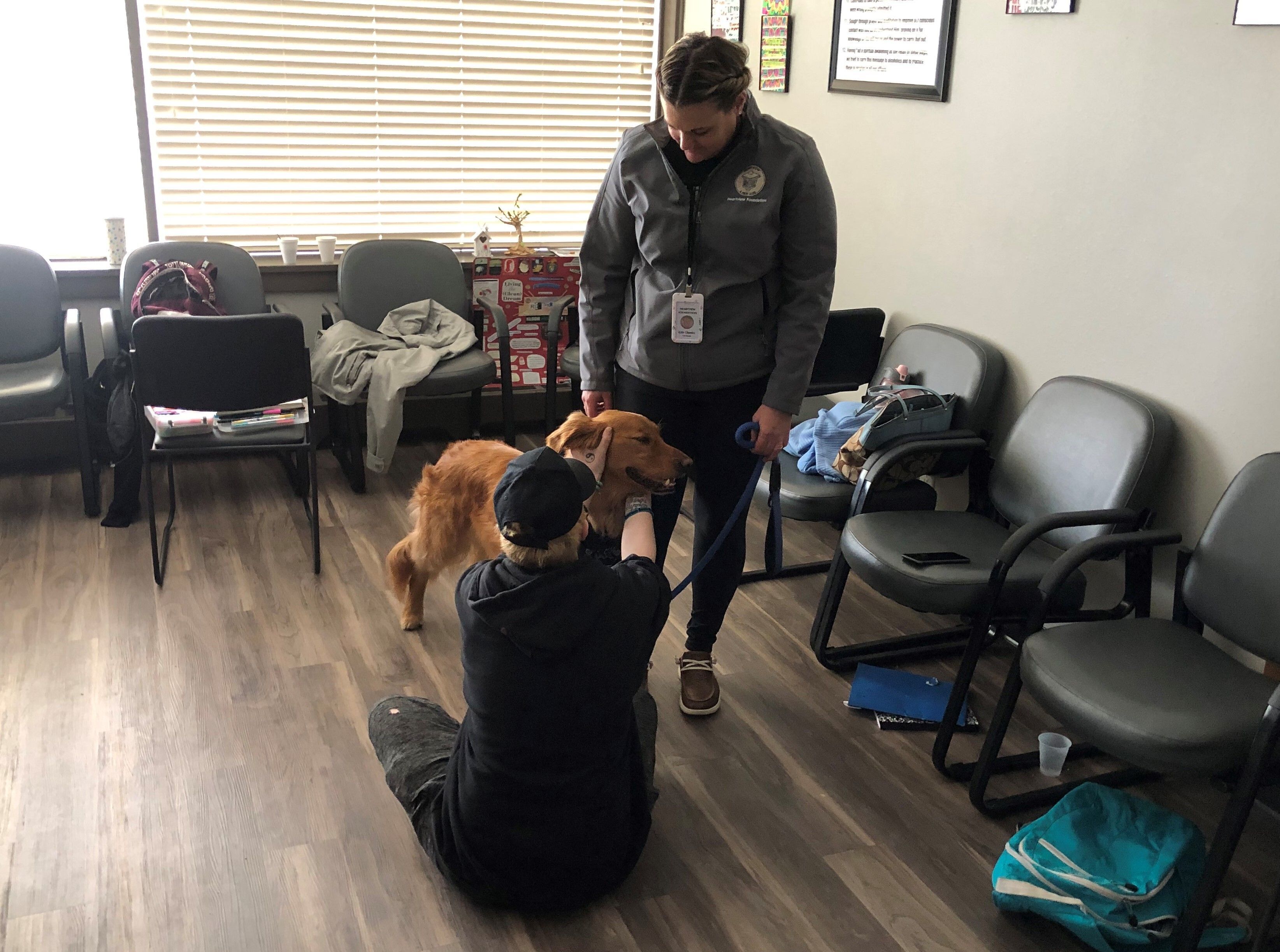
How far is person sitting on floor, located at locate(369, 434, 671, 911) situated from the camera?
5.31 feet

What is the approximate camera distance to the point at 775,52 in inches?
159

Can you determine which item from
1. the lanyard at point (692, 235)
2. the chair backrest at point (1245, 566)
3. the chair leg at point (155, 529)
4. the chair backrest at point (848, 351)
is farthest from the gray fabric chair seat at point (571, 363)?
the chair backrest at point (1245, 566)

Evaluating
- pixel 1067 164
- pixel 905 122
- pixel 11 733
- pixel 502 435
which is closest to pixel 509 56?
pixel 502 435

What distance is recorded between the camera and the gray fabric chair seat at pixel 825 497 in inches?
116

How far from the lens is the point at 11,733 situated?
2416 millimetres

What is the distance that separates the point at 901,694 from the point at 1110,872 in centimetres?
78

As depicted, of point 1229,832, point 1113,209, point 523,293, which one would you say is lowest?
point 1229,832

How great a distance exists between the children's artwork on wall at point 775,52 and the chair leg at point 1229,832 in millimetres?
2990

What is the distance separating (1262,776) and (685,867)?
1.05 metres

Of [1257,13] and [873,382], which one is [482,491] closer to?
[873,382]

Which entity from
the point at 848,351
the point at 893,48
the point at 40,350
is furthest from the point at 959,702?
the point at 40,350

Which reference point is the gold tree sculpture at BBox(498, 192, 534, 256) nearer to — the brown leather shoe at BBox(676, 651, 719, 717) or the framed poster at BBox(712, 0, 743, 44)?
the framed poster at BBox(712, 0, 743, 44)

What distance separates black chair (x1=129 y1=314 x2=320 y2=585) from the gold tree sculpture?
1501 millimetres

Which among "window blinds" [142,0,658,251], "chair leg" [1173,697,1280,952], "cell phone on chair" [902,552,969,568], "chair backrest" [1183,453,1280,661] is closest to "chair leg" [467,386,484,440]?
"window blinds" [142,0,658,251]
